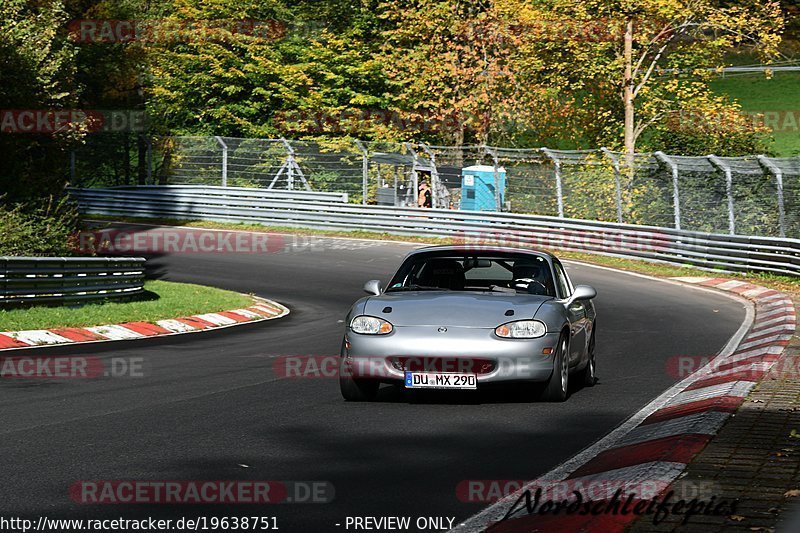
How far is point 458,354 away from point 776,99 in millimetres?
67772

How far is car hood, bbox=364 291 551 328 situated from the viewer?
10.4 m

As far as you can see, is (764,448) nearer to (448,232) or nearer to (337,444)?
(337,444)

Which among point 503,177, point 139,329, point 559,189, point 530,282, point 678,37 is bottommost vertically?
point 139,329

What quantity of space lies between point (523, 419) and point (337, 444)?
6.19 feet

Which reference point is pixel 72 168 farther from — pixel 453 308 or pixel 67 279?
pixel 453 308

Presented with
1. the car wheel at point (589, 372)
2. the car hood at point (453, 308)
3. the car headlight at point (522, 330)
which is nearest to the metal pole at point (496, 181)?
the car wheel at point (589, 372)

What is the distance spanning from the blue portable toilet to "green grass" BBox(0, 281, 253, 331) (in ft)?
48.7

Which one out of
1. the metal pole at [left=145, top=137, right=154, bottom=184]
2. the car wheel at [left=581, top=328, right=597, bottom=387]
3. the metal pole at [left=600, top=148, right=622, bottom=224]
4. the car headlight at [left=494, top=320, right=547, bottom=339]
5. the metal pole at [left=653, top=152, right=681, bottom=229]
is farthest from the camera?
the metal pole at [left=145, top=137, right=154, bottom=184]

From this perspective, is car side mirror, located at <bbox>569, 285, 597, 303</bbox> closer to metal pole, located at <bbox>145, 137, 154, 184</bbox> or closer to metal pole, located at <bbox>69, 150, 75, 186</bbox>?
metal pole, located at <bbox>145, 137, 154, 184</bbox>

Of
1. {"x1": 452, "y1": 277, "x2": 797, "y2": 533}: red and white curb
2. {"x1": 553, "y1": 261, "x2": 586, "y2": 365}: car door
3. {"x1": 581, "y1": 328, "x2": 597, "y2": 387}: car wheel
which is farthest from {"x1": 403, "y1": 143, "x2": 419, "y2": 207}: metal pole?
{"x1": 581, "y1": 328, "x2": 597, "y2": 387}: car wheel

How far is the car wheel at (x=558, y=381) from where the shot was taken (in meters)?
10.5

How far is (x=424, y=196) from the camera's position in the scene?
3878cm

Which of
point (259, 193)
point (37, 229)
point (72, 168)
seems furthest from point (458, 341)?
point (72, 168)

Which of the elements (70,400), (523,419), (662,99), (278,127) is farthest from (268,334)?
(278,127)
